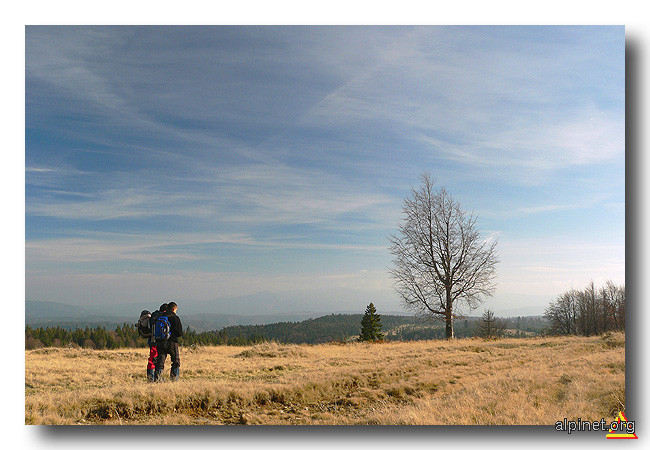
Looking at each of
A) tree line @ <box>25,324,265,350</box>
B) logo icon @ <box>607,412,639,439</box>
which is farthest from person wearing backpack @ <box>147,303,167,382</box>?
tree line @ <box>25,324,265,350</box>

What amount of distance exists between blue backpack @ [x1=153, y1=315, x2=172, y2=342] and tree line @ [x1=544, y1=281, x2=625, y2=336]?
369 inches

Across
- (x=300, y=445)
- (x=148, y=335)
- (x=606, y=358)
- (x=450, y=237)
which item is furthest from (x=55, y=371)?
(x=450, y=237)

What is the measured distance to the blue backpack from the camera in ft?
29.1

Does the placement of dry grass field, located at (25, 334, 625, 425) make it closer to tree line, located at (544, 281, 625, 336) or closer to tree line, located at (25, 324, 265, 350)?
tree line, located at (544, 281, 625, 336)

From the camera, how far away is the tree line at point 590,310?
32.0 ft

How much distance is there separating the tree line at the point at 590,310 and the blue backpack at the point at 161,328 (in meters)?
9.38

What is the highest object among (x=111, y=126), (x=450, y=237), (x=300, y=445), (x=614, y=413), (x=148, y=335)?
(x=111, y=126)

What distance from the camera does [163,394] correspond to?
23.2 ft

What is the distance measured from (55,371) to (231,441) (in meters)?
6.89

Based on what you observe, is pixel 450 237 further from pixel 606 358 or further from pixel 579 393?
pixel 579 393

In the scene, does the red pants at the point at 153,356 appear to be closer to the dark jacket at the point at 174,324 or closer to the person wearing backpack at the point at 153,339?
the person wearing backpack at the point at 153,339

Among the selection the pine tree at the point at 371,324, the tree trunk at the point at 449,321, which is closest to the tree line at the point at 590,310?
the tree trunk at the point at 449,321

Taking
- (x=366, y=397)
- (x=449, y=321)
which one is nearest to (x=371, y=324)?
(x=449, y=321)

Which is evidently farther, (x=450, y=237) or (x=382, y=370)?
(x=450, y=237)
